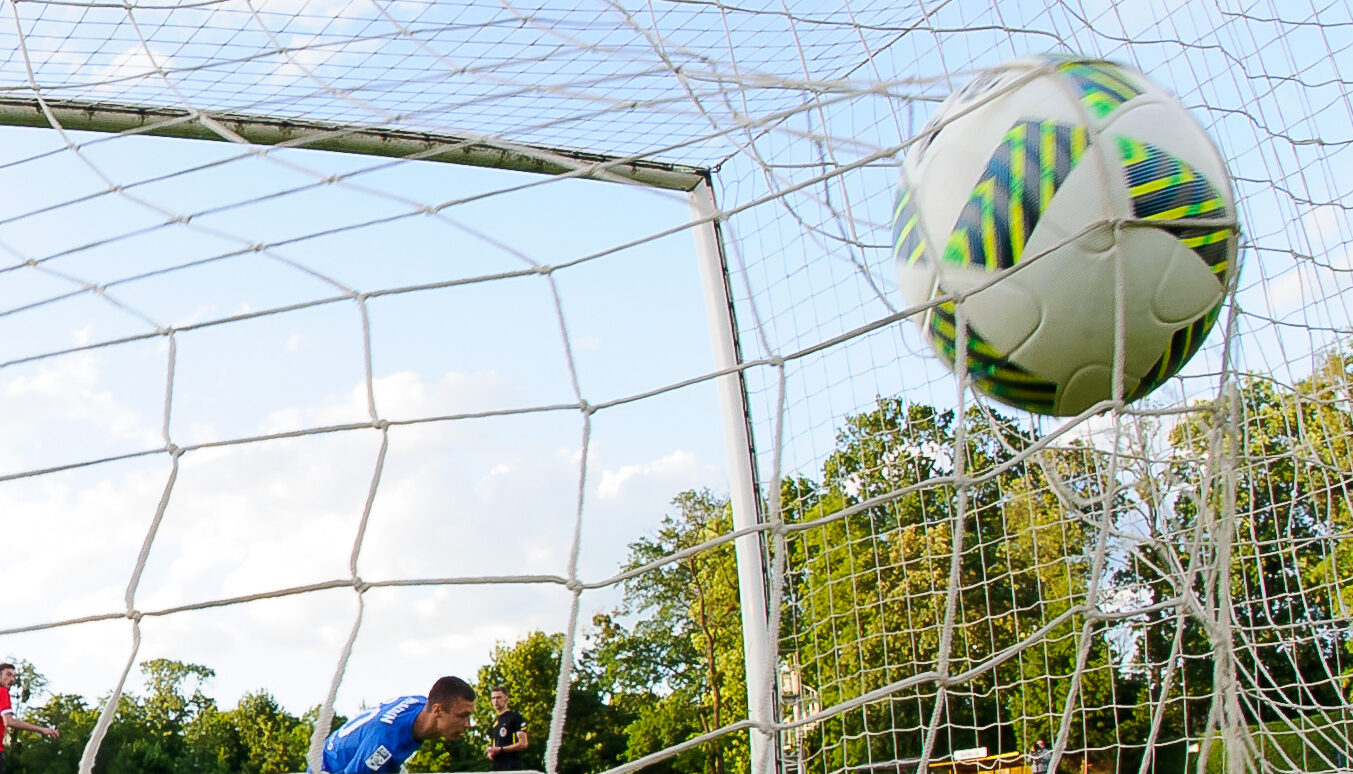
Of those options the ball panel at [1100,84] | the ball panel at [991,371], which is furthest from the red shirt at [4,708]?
the ball panel at [1100,84]

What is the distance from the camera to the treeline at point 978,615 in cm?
340

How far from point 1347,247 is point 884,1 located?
1897 millimetres

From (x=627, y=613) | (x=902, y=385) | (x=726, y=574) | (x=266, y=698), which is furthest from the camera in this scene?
(x=266, y=698)

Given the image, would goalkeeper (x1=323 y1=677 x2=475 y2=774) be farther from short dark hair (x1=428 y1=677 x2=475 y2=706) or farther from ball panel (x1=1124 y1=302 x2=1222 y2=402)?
ball panel (x1=1124 y1=302 x2=1222 y2=402)

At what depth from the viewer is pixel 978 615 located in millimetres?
9812

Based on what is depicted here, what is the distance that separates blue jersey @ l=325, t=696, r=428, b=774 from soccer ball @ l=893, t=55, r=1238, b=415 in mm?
2105

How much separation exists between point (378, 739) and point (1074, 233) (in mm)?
2468

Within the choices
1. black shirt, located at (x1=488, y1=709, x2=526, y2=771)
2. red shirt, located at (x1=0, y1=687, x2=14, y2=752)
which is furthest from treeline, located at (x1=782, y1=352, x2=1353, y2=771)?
red shirt, located at (x1=0, y1=687, x2=14, y2=752)

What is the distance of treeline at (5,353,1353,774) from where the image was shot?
11.2 feet

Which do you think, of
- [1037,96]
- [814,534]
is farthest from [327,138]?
[814,534]

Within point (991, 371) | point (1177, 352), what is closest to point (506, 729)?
point (991, 371)

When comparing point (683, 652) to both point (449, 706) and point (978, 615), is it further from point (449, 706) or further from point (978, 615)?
point (449, 706)

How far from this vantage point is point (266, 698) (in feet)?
110

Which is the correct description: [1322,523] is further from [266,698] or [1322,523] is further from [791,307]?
[266,698]
